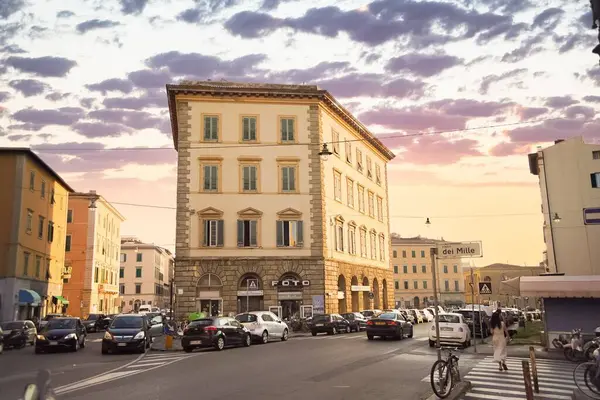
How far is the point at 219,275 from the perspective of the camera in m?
44.1

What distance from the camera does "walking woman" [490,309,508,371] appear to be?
1758 cm

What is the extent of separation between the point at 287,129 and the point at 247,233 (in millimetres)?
9684

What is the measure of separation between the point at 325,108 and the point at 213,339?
29736mm

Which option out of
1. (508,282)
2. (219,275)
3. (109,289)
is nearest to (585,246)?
(508,282)

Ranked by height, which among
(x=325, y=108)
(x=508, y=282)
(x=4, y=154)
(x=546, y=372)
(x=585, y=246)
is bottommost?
(x=546, y=372)

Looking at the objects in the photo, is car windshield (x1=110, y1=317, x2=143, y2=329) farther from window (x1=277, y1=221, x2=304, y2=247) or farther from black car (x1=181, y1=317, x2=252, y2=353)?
window (x1=277, y1=221, x2=304, y2=247)

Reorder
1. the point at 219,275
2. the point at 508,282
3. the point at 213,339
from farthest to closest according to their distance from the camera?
the point at 219,275
the point at 213,339
the point at 508,282

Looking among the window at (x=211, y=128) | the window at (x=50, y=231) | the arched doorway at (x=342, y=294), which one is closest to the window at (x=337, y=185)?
the arched doorway at (x=342, y=294)

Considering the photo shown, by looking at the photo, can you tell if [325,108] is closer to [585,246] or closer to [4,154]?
[585,246]

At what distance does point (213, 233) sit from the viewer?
44.7m

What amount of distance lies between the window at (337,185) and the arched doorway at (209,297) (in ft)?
46.0

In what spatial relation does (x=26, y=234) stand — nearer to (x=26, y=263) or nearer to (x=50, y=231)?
(x=26, y=263)

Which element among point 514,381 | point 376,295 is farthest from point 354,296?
point 514,381

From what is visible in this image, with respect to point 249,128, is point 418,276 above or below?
below
